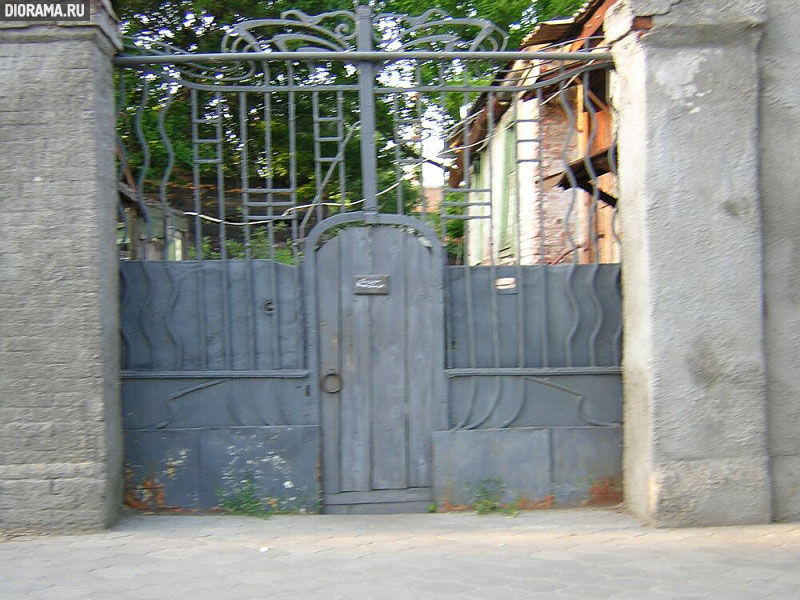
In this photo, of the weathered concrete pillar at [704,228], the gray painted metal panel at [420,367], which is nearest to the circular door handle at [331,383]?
the gray painted metal panel at [420,367]

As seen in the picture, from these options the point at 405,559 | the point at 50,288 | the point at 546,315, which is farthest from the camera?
the point at 546,315

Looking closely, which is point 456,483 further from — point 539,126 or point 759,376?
point 539,126

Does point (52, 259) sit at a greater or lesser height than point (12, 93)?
lesser

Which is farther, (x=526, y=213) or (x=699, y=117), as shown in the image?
(x=526, y=213)

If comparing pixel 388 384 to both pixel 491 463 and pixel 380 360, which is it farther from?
pixel 491 463

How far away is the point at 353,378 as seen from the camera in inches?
229

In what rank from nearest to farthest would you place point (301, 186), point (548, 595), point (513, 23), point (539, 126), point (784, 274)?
1. point (548, 595)
2. point (784, 274)
3. point (539, 126)
4. point (301, 186)
5. point (513, 23)

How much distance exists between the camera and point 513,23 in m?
12.8

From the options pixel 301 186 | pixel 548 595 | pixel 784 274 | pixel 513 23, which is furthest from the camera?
pixel 513 23

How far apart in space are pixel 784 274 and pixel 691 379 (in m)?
0.97

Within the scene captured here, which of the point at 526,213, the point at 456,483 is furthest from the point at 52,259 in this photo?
the point at 526,213

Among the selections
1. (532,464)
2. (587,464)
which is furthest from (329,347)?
(587,464)

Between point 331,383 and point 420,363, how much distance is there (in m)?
0.64

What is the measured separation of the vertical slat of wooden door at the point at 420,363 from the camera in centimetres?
586
